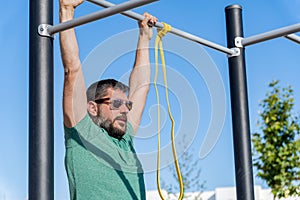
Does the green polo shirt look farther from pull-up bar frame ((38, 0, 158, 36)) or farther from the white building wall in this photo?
the white building wall

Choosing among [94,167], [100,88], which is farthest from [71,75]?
[94,167]

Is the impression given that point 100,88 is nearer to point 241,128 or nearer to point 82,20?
point 82,20

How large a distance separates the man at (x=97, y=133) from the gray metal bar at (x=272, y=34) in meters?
0.42

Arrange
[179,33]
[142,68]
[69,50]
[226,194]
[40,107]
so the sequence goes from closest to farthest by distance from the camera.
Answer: [40,107] → [69,50] → [179,33] → [142,68] → [226,194]

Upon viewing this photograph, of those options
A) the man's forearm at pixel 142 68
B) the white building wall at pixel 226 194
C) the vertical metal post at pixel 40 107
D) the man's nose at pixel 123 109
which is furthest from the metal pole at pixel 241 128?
the white building wall at pixel 226 194

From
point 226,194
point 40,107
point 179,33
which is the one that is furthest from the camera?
point 226,194

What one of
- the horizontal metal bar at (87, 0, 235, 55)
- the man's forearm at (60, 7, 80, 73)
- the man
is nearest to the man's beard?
the man

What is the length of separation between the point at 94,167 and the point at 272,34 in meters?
0.79

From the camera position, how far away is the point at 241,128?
2.45 meters

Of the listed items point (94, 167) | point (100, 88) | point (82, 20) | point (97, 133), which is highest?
point (82, 20)

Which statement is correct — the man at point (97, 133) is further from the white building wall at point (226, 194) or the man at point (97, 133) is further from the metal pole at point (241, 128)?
the white building wall at point (226, 194)

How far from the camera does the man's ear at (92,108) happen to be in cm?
218

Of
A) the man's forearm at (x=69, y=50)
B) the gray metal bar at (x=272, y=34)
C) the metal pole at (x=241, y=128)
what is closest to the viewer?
the man's forearm at (x=69, y=50)

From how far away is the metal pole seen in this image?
2.44 metres
